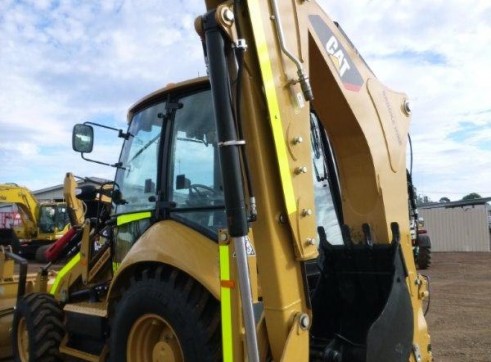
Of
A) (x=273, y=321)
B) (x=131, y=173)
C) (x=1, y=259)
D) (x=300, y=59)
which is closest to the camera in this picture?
(x=273, y=321)

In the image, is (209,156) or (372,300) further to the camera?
(209,156)

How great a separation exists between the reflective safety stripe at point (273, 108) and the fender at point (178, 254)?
2.34 feet

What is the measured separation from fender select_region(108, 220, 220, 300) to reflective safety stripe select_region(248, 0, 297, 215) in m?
0.71

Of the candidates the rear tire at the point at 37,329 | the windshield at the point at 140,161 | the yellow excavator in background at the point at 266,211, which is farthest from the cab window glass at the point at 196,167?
the rear tire at the point at 37,329

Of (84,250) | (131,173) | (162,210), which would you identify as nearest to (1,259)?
(84,250)

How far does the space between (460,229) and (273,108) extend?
2162 cm

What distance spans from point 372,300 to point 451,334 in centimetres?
420

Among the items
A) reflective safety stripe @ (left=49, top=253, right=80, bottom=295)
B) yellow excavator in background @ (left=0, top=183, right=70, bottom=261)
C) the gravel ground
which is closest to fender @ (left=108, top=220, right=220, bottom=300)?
reflective safety stripe @ (left=49, top=253, right=80, bottom=295)

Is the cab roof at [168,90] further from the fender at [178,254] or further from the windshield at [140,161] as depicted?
the fender at [178,254]

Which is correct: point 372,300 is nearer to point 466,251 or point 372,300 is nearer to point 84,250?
point 84,250

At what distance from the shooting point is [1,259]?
623cm

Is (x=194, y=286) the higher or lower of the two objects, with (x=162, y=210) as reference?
lower

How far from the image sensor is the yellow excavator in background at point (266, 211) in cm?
240

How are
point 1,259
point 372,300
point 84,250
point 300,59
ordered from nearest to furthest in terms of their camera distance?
point 300,59 → point 372,300 → point 84,250 → point 1,259
